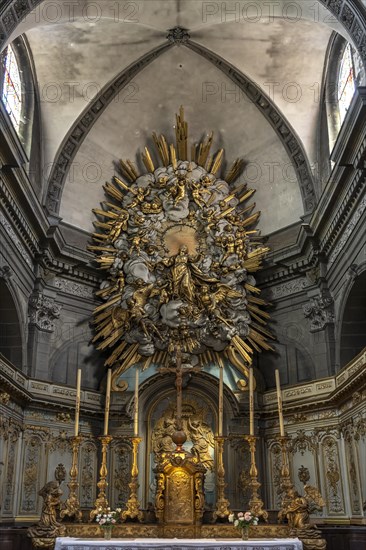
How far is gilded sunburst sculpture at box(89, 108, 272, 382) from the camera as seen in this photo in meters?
17.9

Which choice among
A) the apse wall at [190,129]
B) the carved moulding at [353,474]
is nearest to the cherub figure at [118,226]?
the apse wall at [190,129]

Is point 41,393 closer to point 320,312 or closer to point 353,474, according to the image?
point 320,312

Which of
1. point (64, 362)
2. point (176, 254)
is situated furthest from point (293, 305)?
point (64, 362)

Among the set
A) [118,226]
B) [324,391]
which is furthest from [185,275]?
[324,391]

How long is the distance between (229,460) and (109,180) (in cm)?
901

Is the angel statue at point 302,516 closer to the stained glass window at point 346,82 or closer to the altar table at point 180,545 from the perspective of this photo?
the altar table at point 180,545

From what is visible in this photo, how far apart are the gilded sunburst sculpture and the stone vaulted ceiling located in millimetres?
635

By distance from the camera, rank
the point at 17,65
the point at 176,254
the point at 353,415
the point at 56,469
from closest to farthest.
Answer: the point at 353,415
the point at 56,469
the point at 17,65
the point at 176,254

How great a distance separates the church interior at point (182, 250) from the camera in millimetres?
15195

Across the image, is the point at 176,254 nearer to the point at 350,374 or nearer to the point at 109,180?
the point at 109,180

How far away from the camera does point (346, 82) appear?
667 inches

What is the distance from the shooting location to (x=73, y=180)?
19.4m

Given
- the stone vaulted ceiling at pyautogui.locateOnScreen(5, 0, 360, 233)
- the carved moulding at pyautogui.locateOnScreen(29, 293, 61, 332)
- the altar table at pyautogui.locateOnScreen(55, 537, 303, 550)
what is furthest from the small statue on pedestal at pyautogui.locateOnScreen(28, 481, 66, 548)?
the stone vaulted ceiling at pyautogui.locateOnScreen(5, 0, 360, 233)

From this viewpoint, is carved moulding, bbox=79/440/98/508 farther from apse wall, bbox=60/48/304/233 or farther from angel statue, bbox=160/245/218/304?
apse wall, bbox=60/48/304/233
